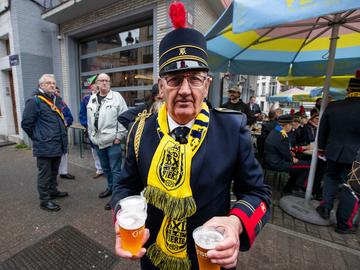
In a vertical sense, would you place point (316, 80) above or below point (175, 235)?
above

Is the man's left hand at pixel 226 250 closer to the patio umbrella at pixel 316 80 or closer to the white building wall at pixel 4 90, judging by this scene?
the patio umbrella at pixel 316 80

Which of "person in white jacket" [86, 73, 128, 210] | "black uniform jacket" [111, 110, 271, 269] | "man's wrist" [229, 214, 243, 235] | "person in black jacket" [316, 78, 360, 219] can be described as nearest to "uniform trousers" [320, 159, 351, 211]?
"person in black jacket" [316, 78, 360, 219]

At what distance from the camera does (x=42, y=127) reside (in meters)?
3.31

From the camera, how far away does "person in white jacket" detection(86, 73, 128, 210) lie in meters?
3.43

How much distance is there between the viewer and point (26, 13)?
6.86 meters

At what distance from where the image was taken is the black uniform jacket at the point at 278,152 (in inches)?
150

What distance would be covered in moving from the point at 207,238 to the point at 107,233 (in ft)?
7.88

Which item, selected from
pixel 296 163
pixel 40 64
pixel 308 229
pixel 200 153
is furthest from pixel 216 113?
pixel 40 64

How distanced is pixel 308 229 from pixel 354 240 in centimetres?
54

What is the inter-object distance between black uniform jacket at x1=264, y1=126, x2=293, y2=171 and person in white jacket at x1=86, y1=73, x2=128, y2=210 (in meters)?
2.73

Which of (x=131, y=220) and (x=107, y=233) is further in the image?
(x=107, y=233)

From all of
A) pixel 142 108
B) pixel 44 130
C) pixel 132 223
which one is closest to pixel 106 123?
pixel 142 108

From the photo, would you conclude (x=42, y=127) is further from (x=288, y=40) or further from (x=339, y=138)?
(x=288, y=40)

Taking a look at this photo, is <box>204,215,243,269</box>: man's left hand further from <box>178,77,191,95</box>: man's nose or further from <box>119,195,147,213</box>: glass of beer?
<box>178,77,191,95</box>: man's nose
